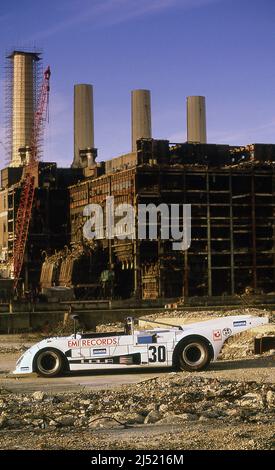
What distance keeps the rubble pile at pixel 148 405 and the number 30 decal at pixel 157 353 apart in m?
2.10

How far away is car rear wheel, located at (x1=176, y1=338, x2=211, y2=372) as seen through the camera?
2086 cm

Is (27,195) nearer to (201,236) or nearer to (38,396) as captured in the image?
(201,236)

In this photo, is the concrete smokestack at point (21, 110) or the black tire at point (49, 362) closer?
the black tire at point (49, 362)

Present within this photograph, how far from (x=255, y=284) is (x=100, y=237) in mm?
14707

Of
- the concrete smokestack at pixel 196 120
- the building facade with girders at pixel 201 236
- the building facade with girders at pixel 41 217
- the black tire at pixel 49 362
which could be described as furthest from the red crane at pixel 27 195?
the black tire at pixel 49 362

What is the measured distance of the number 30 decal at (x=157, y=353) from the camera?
20.7 m

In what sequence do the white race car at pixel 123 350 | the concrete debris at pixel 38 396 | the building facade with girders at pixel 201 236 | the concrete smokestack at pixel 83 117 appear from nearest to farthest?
the concrete debris at pixel 38 396, the white race car at pixel 123 350, the building facade with girders at pixel 201 236, the concrete smokestack at pixel 83 117

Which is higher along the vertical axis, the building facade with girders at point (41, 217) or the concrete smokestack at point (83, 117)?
the concrete smokestack at point (83, 117)

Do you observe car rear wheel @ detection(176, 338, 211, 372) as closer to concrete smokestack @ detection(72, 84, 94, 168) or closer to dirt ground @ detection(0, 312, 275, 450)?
dirt ground @ detection(0, 312, 275, 450)

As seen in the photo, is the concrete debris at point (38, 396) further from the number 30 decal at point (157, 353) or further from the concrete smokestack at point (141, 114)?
the concrete smokestack at point (141, 114)

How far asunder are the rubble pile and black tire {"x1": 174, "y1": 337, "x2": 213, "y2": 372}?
222 cm

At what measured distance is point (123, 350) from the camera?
20641mm

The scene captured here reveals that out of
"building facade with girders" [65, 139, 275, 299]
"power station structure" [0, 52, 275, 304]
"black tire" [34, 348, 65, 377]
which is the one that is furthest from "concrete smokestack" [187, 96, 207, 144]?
"black tire" [34, 348, 65, 377]

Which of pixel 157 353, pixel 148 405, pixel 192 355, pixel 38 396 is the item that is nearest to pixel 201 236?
pixel 192 355
